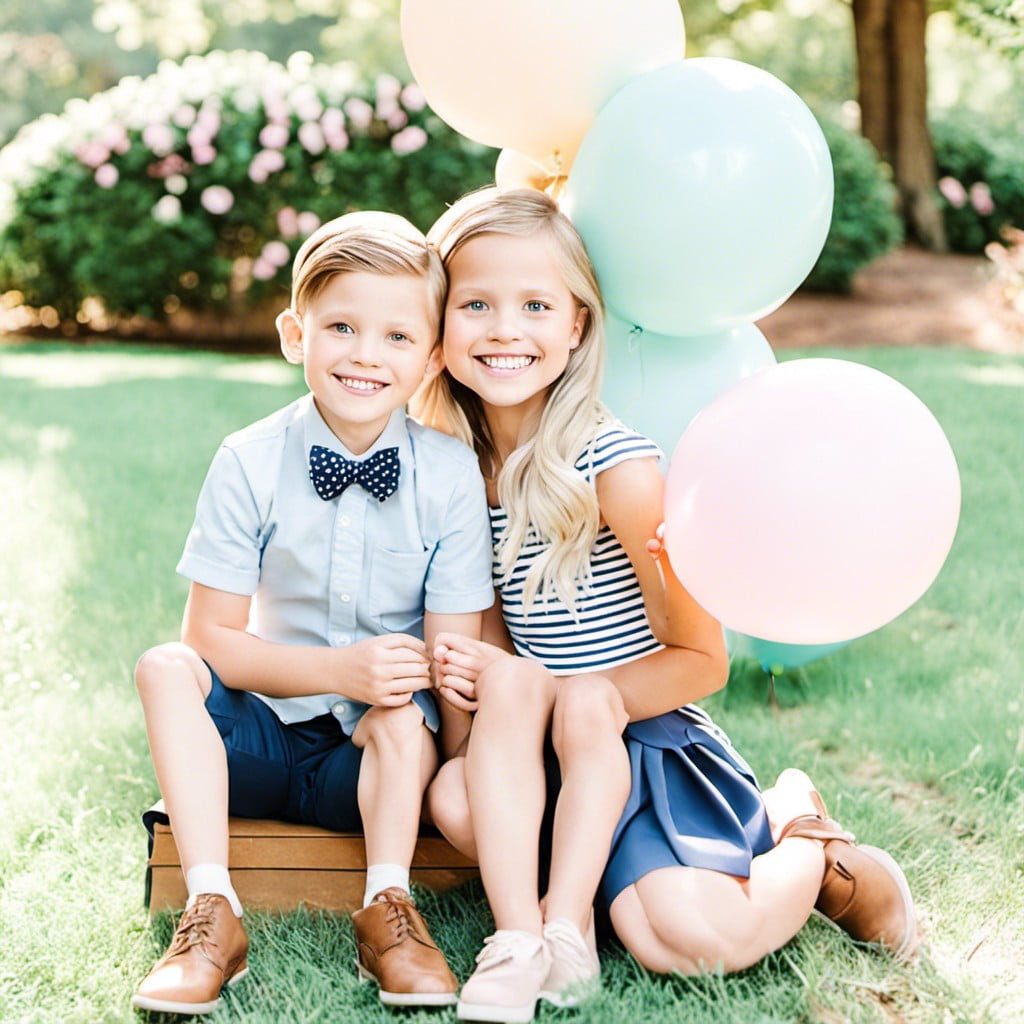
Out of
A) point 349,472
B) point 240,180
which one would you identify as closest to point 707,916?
point 349,472

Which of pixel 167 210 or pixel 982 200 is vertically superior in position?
pixel 167 210

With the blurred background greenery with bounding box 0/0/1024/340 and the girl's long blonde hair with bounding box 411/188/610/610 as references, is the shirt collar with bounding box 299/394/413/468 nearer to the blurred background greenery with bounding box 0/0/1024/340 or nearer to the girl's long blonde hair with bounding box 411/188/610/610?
the girl's long blonde hair with bounding box 411/188/610/610

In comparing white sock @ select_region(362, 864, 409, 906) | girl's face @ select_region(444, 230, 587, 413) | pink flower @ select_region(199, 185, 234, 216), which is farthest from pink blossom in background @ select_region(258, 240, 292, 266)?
white sock @ select_region(362, 864, 409, 906)

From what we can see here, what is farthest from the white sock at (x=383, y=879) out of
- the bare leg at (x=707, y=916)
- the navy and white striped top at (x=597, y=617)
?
the navy and white striped top at (x=597, y=617)

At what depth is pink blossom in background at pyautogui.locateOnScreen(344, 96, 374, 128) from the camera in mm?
7707

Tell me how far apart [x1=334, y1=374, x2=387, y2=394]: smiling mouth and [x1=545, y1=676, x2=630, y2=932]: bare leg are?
0.58 m

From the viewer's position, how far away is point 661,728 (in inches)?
85.1

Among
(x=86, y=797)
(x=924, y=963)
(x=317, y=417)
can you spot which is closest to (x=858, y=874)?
(x=924, y=963)

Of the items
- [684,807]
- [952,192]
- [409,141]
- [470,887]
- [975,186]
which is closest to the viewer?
[684,807]

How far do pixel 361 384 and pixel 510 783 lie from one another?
2.29 feet

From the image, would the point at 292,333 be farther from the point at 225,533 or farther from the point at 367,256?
the point at 225,533

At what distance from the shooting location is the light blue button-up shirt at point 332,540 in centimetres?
213

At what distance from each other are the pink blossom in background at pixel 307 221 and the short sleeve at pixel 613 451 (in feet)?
19.8

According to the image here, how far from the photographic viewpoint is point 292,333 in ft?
7.23
